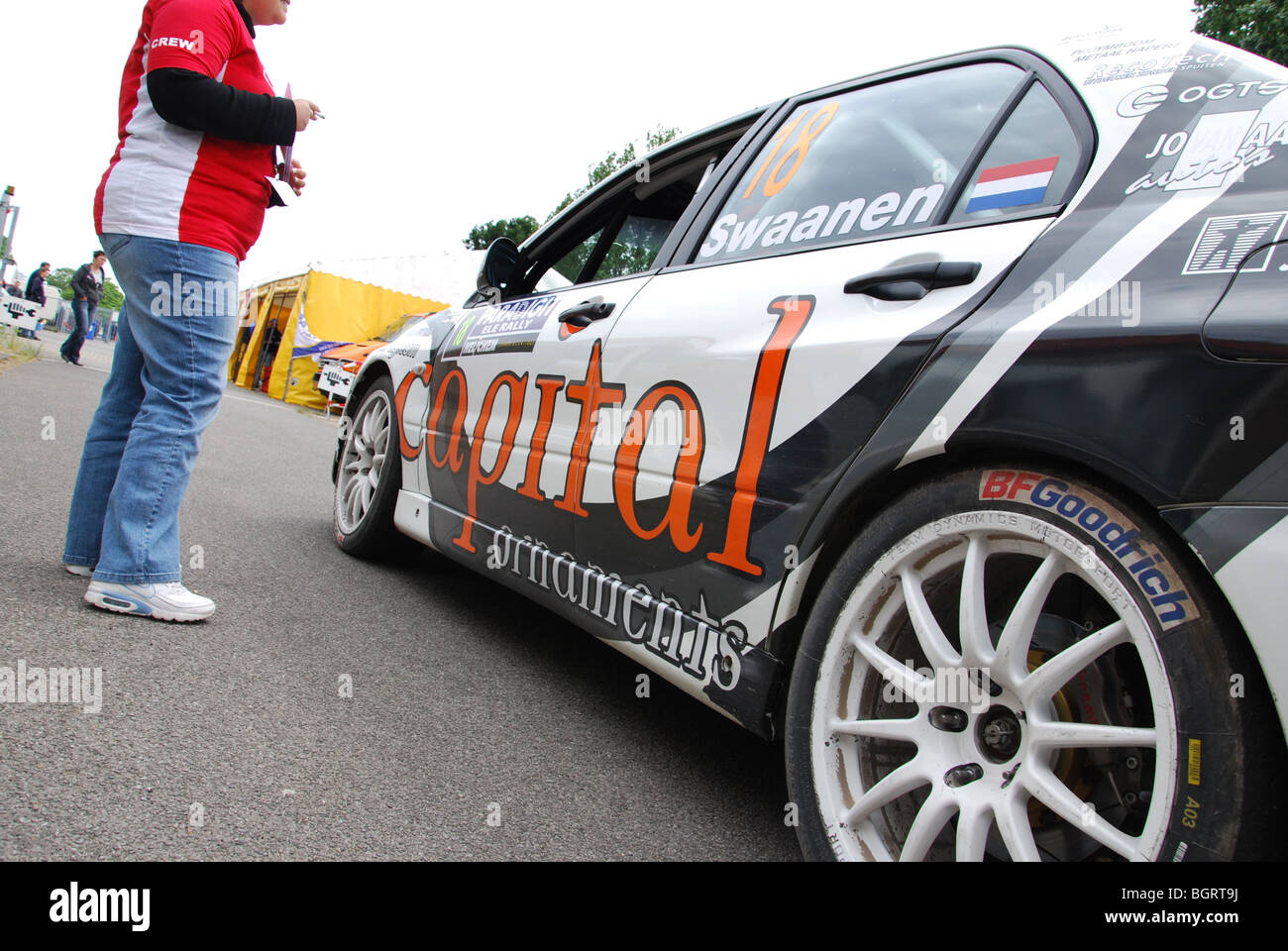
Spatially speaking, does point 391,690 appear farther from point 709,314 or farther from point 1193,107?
point 1193,107

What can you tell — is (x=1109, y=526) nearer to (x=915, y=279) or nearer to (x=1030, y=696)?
(x=1030, y=696)

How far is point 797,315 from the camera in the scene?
1.83 metres

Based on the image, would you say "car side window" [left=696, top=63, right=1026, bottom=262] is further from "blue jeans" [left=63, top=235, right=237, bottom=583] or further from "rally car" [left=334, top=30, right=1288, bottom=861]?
"blue jeans" [left=63, top=235, right=237, bottom=583]

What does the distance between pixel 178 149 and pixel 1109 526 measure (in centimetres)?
266

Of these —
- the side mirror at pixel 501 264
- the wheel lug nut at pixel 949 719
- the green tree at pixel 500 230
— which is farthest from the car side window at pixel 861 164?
the green tree at pixel 500 230

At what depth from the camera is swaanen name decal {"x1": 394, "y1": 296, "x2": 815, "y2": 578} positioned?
1.82 m

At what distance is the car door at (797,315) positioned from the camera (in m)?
1.62

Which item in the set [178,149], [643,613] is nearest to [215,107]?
[178,149]

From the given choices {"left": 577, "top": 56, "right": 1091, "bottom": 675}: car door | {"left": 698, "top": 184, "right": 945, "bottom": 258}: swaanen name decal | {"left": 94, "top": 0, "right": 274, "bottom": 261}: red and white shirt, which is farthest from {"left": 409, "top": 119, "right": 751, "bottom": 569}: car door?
{"left": 94, "top": 0, "right": 274, "bottom": 261}: red and white shirt

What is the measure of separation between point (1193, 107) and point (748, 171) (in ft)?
3.74

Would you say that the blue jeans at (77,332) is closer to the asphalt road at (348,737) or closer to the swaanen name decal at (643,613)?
the asphalt road at (348,737)

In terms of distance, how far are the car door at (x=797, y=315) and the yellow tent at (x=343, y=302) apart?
13.3 meters
